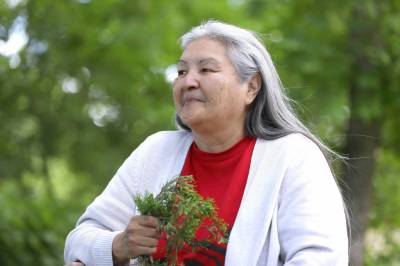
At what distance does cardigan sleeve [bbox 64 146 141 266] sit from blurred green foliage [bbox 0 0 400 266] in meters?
3.33

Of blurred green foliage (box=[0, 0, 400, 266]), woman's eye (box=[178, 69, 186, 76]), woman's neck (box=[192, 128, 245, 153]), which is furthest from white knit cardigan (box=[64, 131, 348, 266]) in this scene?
blurred green foliage (box=[0, 0, 400, 266])

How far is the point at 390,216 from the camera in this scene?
10.9 meters

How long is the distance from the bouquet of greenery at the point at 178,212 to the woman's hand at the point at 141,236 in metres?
0.03

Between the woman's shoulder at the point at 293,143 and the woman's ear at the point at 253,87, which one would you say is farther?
the woman's ear at the point at 253,87

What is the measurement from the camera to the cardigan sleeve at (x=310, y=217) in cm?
310

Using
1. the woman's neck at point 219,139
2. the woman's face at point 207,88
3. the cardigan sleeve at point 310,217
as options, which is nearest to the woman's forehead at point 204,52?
the woman's face at point 207,88

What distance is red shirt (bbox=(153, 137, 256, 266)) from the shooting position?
3.26 metres

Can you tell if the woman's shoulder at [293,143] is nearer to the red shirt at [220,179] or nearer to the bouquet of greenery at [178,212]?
the red shirt at [220,179]

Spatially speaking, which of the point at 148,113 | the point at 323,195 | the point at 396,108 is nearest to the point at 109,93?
the point at 148,113

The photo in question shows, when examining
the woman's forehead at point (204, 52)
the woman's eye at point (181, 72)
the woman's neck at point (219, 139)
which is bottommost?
the woman's neck at point (219, 139)

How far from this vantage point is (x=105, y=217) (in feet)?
11.8

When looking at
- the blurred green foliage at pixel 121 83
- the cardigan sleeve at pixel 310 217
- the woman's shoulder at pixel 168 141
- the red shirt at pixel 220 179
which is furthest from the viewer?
the blurred green foliage at pixel 121 83

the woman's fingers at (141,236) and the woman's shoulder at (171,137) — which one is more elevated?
the woman's shoulder at (171,137)

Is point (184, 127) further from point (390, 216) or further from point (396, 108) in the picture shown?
point (390, 216)
